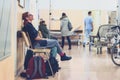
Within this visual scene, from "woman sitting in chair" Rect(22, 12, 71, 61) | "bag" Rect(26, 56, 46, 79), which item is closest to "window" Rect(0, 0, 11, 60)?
"bag" Rect(26, 56, 46, 79)

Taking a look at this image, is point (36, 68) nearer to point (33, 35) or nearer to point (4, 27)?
point (33, 35)

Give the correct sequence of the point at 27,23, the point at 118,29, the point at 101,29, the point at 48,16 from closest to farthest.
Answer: the point at 27,23 → the point at 118,29 → the point at 101,29 → the point at 48,16

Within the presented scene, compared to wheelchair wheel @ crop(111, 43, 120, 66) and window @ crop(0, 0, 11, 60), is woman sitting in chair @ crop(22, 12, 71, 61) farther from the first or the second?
window @ crop(0, 0, 11, 60)

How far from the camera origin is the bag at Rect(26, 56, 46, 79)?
4863 mm

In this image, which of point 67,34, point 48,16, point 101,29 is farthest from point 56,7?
point 101,29

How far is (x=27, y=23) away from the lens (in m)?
5.21

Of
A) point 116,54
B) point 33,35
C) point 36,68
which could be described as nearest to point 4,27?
point 36,68

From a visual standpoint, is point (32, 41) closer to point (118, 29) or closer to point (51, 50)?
point (51, 50)

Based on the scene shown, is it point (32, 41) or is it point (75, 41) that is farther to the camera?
point (75, 41)

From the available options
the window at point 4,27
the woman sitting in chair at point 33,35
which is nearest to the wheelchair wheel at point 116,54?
the woman sitting in chair at point 33,35

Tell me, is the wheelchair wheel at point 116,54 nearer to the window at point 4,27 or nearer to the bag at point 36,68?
the bag at point 36,68

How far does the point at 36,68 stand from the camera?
15.9 ft

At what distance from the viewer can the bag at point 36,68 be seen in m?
4.86

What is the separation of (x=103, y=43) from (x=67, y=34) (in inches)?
86.6
